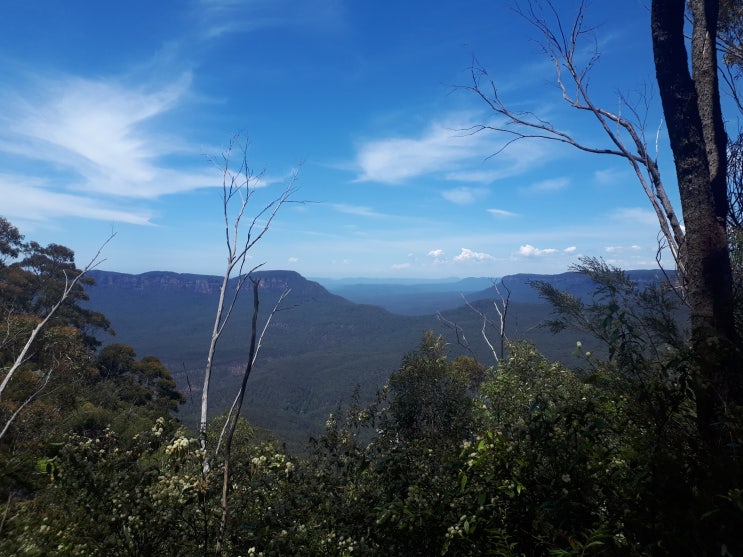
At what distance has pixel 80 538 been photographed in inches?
127

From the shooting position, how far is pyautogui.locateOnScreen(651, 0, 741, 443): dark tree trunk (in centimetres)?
352

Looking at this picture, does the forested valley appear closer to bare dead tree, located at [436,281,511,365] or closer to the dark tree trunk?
the dark tree trunk

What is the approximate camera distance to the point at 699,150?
12.1 ft

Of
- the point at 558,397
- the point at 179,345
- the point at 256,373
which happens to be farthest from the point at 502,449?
the point at 179,345

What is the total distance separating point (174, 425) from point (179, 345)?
7218 inches

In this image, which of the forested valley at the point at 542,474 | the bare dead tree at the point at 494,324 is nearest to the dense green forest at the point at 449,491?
the forested valley at the point at 542,474

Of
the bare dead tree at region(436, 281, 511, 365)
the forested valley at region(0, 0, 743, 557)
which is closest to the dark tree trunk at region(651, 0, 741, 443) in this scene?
the forested valley at region(0, 0, 743, 557)

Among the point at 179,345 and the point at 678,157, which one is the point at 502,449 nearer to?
the point at 678,157

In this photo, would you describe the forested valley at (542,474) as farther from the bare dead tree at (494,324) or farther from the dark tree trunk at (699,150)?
the bare dead tree at (494,324)

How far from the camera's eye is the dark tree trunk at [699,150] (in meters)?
3.52

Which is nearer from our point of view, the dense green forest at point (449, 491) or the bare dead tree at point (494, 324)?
the dense green forest at point (449, 491)

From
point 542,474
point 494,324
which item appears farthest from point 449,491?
point 494,324

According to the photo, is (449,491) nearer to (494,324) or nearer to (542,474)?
(542,474)

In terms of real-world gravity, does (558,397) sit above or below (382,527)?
above
